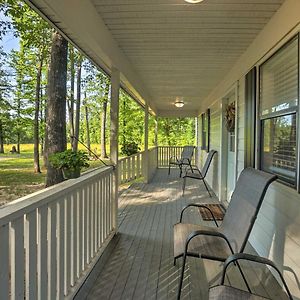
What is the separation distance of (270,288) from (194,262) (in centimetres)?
77

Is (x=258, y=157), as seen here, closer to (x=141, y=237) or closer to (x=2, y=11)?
(x=141, y=237)

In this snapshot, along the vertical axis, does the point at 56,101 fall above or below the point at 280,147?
above

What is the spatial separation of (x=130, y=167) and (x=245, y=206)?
6.42m

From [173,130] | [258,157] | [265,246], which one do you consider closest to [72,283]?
[265,246]

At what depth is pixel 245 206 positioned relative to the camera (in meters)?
2.46

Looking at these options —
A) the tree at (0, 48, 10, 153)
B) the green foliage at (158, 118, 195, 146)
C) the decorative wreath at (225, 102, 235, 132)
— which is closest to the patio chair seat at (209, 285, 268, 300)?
the tree at (0, 48, 10, 153)

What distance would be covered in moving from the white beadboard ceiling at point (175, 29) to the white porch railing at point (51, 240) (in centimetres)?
119

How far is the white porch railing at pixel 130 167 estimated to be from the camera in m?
8.10

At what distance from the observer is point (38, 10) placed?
2.02 metres

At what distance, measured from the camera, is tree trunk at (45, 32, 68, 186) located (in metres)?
4.43

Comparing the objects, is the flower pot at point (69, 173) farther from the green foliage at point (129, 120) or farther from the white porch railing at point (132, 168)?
the green foliage at point (129, 120)

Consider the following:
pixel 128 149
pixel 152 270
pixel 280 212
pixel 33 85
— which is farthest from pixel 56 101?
pixel 128 149

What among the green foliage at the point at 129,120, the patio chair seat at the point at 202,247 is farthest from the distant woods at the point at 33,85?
the green foliage at the point at 129,120

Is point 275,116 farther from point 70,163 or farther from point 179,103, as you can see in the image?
point 179,103
